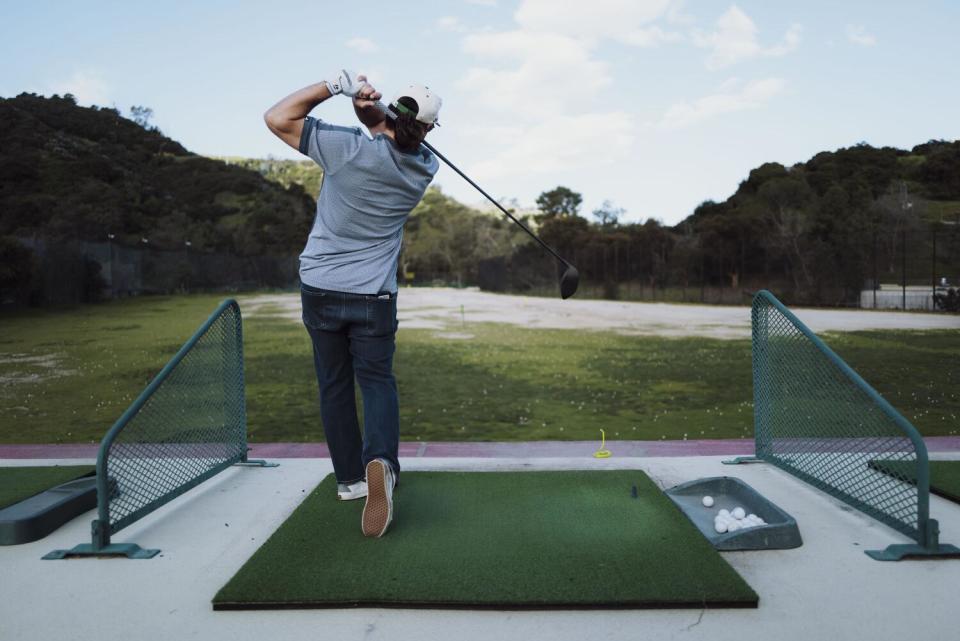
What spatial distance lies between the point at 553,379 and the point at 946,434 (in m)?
4.23

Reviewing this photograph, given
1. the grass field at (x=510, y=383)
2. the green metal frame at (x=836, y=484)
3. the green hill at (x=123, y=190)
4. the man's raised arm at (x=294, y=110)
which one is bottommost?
the grass field at (x=510, y=383)

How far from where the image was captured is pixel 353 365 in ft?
10.8

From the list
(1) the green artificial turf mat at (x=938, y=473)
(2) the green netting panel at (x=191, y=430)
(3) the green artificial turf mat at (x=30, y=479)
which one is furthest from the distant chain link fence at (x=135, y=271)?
(1) the green artificial turf mat at (x=938, y=473)

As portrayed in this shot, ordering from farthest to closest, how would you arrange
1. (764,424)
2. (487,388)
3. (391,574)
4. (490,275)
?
(490,275)
(487,388)
(764,424)
(391,574)

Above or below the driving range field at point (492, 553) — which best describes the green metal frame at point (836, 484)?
above

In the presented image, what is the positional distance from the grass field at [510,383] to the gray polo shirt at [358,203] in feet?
8.87

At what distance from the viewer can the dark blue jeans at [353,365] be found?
10.2ft

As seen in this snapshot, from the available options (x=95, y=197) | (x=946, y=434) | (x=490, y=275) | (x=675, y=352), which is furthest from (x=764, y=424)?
(x=490, y=275)

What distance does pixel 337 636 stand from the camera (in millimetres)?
2123

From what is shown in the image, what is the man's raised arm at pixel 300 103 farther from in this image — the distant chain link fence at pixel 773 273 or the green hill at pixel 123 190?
the green hill at pixel 123 190

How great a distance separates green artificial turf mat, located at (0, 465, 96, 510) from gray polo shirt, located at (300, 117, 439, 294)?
1847mm

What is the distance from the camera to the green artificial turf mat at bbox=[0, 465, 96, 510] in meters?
3.55

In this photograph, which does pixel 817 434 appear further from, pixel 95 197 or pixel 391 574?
pixel 95 197

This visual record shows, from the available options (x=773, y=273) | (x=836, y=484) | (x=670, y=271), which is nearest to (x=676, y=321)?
(x=773, y=273)
